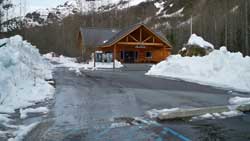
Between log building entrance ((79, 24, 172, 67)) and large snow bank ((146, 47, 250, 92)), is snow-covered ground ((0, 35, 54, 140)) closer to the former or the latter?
large snow bank ((146, 47, 250, 92))

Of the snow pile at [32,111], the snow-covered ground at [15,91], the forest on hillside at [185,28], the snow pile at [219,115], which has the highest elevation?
the forest on hillside at [185,28]

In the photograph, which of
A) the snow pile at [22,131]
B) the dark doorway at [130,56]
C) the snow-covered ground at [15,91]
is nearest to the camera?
the snow pile at [22,131]

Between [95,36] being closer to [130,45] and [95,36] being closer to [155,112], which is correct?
[130,45]

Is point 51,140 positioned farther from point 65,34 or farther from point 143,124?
point 65,34

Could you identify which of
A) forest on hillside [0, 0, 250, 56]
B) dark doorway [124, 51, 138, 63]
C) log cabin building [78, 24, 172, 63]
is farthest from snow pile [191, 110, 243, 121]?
forest on hillside [0, 0, 250, 56]

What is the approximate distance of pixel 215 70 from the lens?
19531 millimetres

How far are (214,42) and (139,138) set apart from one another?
60565mm

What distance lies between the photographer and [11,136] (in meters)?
6.69

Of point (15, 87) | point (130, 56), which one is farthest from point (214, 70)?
point (130, 56)

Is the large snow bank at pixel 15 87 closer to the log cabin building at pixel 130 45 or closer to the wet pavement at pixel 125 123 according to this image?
the wet pavement at pixel 125 123

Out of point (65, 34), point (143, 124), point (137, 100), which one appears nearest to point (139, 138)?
point (143, 124)

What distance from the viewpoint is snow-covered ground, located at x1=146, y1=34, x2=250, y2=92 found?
1695cm

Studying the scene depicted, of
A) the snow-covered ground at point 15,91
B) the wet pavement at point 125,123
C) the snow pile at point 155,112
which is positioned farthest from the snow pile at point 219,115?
the snow-covered ground at point 15,91

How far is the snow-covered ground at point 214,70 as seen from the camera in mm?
16953
